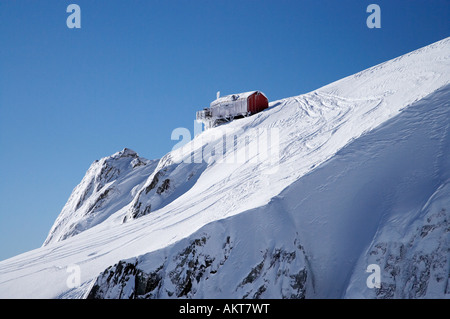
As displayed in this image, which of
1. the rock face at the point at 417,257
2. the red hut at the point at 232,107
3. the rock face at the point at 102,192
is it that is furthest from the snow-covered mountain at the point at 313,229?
the red hut at the point at 232,107

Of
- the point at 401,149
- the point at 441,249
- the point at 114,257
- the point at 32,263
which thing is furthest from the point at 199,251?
the point at 32,263

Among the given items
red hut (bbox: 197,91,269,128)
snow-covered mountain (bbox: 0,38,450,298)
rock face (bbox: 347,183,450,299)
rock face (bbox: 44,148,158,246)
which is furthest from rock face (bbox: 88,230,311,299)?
red hut (bbox: 197,91,269,128)

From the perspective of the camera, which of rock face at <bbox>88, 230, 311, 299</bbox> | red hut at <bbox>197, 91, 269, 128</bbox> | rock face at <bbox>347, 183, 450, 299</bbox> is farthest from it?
red hut at <bbox>197, 91, 269, 128</bbox>

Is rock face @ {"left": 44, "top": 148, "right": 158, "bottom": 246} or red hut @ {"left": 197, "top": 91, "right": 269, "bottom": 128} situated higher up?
red hut @ {"left": 197, "top": 91, "right": 269, "bottom": 128}

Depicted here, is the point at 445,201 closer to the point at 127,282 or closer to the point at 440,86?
the point at 440,86

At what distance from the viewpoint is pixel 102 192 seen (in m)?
42.5

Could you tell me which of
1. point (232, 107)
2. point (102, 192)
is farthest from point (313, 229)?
point (102, 192)

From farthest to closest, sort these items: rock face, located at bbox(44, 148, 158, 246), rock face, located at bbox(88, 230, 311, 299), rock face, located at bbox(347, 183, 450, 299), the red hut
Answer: the red hut, rock face, located at bbox(44, 148, 158, 246), rock face, located at bbox(88, 230, 311, 299), rock face, located at bbox(347, 183, 450, 299)

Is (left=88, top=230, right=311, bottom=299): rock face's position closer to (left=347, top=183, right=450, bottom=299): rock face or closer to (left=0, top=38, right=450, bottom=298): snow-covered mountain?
(left=0, top=38, right=450, bottom=298): snow-covered mountain

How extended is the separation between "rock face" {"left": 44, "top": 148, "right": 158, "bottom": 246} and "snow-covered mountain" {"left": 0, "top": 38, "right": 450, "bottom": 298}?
1707 centimetres

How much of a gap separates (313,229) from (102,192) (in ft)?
112

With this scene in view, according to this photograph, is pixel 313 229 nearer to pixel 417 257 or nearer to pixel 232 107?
pixel 417 257

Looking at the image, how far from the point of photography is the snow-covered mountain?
38.9 feet

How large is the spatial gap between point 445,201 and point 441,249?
1.79 metres
